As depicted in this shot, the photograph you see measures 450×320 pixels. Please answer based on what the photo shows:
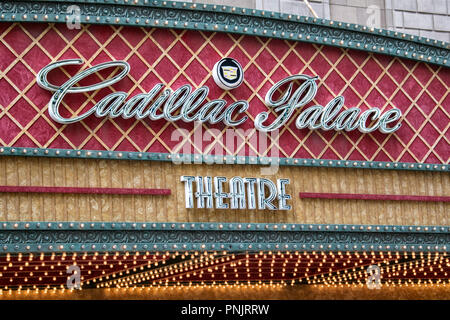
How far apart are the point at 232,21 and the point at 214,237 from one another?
3884 millimetres

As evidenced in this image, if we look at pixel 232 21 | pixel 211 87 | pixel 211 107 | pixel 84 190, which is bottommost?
pixel 84 190

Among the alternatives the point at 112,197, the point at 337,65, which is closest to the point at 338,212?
the point at 337,65

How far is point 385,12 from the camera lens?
23766 millimetres

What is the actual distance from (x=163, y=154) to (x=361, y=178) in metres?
3.95

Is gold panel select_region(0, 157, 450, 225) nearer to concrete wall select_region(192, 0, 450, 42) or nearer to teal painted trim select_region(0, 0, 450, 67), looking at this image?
teal painted trim select_region(0, 0, 450, 67)

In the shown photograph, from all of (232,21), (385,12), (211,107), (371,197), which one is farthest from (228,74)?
(385,12)

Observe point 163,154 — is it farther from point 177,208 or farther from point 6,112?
point 6,112

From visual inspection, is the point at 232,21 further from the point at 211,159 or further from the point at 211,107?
the point at 211,159

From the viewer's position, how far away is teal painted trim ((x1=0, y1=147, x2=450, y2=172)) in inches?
611

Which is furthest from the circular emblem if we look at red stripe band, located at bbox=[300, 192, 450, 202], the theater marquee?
red stripe band, located at bbox=[300, 192, 450, 202]

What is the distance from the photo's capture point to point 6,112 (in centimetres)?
1555

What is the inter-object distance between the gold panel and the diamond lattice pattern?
33 cm

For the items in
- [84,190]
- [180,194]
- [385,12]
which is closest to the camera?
[84,190]

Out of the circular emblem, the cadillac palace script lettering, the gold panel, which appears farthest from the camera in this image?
the circular emblem
